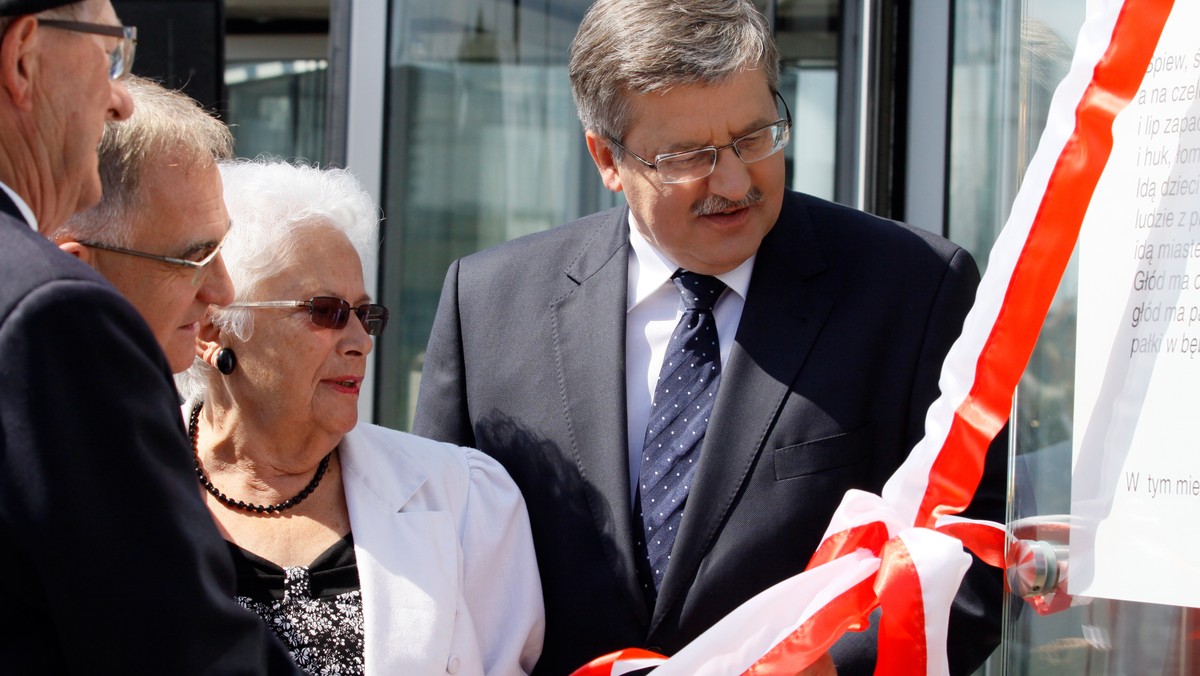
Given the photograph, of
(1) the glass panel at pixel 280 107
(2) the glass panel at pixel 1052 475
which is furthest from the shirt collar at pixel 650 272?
(1) the glass panel at pixel 280 107

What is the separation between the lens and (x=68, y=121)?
136cm

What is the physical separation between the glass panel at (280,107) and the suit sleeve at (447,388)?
356cm

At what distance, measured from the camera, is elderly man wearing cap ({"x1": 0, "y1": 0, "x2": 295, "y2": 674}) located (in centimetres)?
115

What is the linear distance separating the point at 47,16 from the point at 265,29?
4862 millimetres

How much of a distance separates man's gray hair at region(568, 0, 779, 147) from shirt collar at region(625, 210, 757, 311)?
192 mm

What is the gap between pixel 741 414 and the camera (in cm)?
220

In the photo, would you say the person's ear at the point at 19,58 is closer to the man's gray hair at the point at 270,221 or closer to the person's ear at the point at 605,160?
the man's gray hair at the point at 270,221

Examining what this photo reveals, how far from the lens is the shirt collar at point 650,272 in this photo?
92.2 inches

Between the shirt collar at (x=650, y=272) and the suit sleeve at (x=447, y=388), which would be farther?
the suit sleeve at (x=447, y=388)

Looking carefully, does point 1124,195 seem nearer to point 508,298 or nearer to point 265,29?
point 508,298

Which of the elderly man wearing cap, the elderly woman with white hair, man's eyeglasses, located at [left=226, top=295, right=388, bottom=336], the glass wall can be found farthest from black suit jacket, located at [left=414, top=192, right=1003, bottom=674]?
the glass wall

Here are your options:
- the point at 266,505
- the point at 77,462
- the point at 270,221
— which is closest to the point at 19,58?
the point at 77,462

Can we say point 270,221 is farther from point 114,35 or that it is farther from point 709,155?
point 114,35

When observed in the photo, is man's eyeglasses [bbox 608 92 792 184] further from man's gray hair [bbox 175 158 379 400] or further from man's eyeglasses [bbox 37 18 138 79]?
man's eyeglasses [bbox 37 18 138 79]
